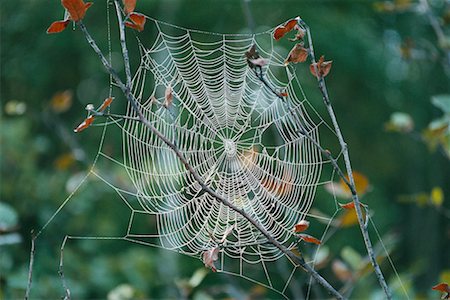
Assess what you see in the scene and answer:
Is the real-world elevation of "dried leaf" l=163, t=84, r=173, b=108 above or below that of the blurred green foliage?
above

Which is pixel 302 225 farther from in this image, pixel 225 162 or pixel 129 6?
pixel 225 162

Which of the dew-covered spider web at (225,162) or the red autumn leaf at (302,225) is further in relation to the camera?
the dew-covered spider web at (225,162)

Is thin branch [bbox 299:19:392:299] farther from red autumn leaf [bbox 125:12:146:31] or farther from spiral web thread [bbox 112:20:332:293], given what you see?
red autumn leaf [bbox 125:12:146:31]

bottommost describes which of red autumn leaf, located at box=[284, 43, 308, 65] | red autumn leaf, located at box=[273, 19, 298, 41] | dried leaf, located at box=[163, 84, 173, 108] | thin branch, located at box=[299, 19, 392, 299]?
thin branch, located at box=[299, 19, 392, 299]

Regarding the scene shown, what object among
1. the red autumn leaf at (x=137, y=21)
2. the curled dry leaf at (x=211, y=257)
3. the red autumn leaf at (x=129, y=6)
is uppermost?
the red autumn leaf at (x=129, y=6)

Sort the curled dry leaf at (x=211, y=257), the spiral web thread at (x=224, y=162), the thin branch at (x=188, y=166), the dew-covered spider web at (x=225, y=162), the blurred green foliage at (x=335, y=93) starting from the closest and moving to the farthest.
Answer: the thin branch at (x=188, y=166) → the curled dry leaf at (x=211, y=257) → the spiral web thread at (x=224, y=162) → the dew-covered spider web at (x=225, y=162) → the blurred green foliage at (x=335, y=93)

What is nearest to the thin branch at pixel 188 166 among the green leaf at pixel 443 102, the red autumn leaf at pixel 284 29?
the red autumn leaf at pixel 284 29

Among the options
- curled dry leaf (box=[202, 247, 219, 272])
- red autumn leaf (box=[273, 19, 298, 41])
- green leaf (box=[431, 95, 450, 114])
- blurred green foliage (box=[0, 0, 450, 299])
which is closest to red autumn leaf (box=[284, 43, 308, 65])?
red autumn leaf (box=[273, 19, 298, 41])

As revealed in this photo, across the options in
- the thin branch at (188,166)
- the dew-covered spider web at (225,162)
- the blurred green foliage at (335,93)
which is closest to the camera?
the thin branch at (188,166)

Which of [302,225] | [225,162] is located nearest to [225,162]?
[225,162]

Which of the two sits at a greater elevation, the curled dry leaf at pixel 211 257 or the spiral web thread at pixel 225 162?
the curled dry leaf at pixel 211 257

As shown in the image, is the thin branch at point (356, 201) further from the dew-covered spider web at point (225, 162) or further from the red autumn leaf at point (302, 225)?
the dew-covered spider web at point (225, 162)
